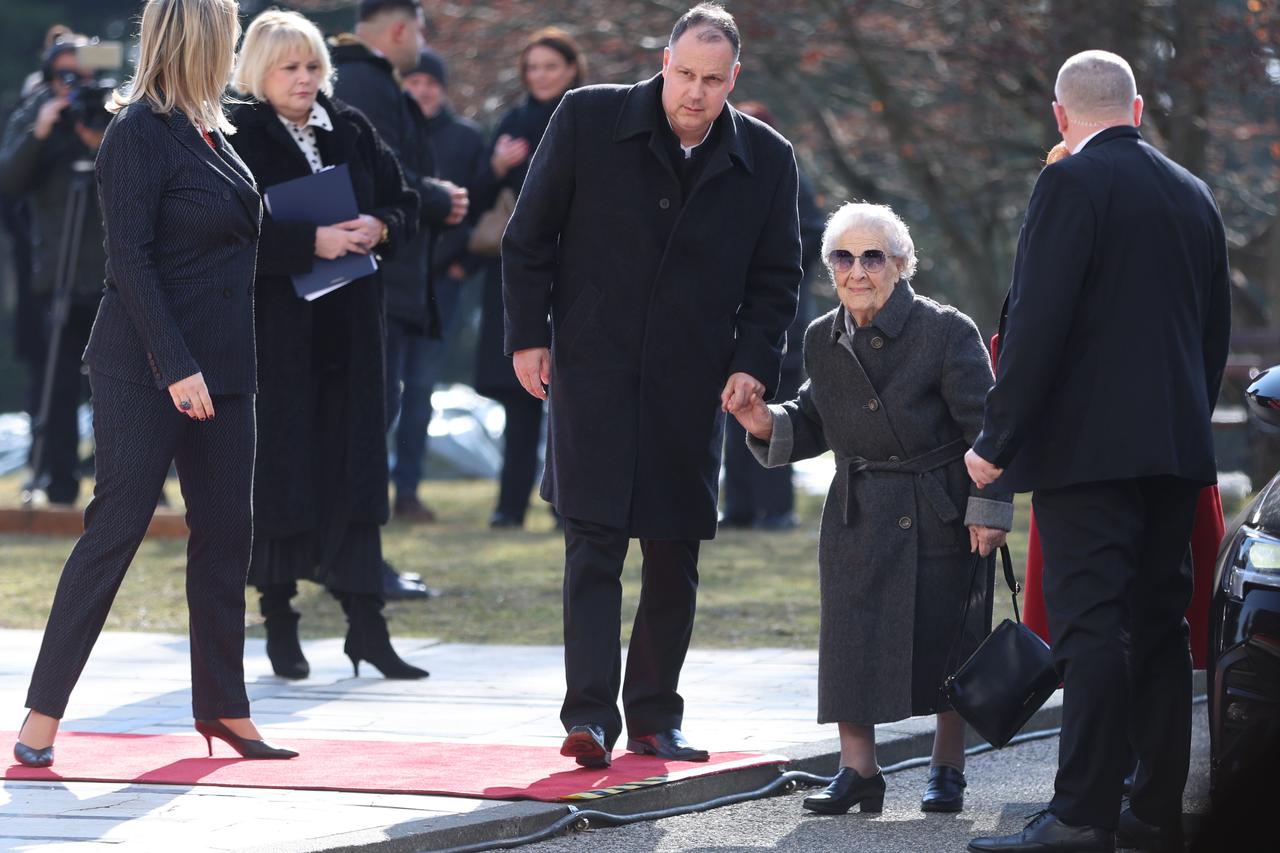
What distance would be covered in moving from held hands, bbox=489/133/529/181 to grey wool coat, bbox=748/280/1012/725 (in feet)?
17.1

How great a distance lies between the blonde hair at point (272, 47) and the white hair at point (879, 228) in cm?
217

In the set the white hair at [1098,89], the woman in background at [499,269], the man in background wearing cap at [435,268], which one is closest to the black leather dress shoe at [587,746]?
the white hair at [1098,89]

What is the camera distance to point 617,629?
5.65 meters

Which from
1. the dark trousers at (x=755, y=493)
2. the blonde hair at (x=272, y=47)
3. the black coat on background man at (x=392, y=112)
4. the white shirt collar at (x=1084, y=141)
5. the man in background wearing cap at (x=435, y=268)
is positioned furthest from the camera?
the dark trousers at (x=755, y=493)

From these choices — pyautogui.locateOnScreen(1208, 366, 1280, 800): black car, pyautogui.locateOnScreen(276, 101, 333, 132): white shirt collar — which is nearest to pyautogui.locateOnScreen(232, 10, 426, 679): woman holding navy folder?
pyautogui.locateOnScreen(276, 101, 333, 132): white shirt collar

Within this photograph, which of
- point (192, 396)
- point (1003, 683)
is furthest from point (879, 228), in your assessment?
point (192, 396)

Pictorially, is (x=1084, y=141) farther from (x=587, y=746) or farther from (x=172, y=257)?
(x=172, y=257)

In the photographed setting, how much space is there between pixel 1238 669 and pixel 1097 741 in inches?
15.3

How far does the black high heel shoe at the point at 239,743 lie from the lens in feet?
18.7

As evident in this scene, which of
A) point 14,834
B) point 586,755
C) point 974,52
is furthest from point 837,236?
point 974,52

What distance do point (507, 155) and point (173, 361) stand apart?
5.34 meters

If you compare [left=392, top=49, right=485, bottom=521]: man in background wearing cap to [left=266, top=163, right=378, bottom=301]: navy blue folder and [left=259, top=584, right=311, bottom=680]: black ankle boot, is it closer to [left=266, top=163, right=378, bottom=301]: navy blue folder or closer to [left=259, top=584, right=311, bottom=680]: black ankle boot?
[left=259, top=584, right=311, bottom=680]: black ankle boot

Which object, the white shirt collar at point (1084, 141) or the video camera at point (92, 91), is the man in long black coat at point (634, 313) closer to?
the white shirt collar at point (1084, 141)

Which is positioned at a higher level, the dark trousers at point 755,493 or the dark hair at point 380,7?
the dark hair at point 380,7
